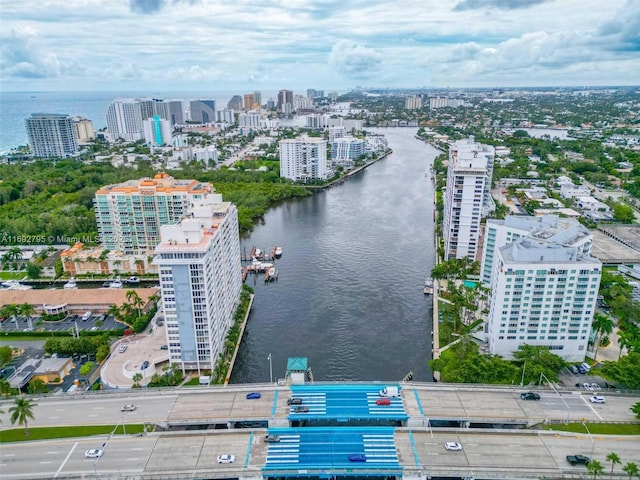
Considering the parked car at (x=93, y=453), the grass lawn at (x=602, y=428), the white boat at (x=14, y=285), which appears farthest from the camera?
the white boat at (x=14, y=285)

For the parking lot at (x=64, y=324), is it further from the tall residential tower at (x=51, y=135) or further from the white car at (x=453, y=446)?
the tall residential tower at (x=51, y=135)

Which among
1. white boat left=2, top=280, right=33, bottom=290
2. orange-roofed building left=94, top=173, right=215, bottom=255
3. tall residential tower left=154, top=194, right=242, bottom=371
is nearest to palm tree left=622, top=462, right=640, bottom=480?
tall residential tower left=154, top=194, right=242, bottom=371

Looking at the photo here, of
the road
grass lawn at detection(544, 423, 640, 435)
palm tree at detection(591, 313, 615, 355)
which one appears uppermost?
palm tree at detection(591, 313, 615, 355)

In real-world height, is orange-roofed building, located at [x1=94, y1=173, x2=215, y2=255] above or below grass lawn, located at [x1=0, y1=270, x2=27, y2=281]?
above

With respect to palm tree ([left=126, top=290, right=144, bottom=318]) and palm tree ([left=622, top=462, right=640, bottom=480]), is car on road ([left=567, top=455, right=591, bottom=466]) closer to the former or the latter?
palm tree ([left=622, top=462, right=640, bottom=480])

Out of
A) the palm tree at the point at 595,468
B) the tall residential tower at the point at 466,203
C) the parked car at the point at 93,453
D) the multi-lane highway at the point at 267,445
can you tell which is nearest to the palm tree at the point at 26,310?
the multi-lane highway at the point at 267,445

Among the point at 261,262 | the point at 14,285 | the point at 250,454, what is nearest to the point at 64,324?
the point at 14,285
